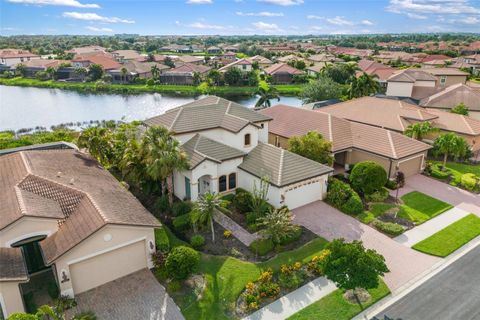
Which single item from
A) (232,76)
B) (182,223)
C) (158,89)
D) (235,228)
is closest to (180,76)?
(158,89)

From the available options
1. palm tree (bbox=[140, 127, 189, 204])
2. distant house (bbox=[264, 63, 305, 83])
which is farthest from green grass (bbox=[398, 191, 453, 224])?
distant house (bbox=[264, 63, 305, 83])

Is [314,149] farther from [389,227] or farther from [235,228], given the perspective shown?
[235,228]

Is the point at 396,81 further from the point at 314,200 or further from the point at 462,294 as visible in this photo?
the point at 462,294

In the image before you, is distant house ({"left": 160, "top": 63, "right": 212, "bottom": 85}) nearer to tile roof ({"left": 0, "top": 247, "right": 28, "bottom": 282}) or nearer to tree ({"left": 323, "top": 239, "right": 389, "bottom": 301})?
tile roof ({"left": 0, "top": 247, "right": 28, "bottom": 282})

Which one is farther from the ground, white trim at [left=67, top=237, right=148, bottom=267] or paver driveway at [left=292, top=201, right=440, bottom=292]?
white trim at [left=67, top=237, right=148, bottom=267]

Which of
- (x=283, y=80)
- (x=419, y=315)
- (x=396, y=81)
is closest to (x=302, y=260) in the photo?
(x=419, y=315)

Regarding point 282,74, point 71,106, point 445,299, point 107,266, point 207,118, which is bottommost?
point 445,299

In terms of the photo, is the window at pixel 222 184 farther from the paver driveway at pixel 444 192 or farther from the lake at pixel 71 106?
the lake at pixel 71 106
